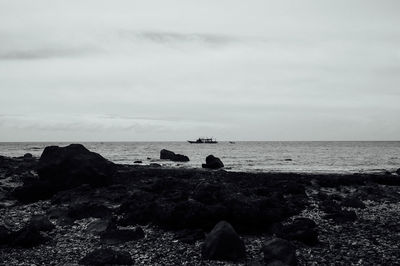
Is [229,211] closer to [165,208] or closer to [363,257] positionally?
[165,208]

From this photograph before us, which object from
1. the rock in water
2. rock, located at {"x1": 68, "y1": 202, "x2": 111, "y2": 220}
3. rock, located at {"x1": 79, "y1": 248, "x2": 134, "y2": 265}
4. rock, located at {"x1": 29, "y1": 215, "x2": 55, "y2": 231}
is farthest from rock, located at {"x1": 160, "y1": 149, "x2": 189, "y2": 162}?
A: rock, located at {"x1": 79, "y1": 248, "x2": 134, "y2": 265}

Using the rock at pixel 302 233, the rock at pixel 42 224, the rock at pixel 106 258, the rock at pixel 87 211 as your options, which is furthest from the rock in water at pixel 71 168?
the rock at pixel 302 233

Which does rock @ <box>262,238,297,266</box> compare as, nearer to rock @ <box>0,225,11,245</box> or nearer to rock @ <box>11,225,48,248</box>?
rock @ <box>11,225,48,248</box>

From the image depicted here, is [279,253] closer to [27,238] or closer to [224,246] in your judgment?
[224,246]

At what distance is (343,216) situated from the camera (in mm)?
18719

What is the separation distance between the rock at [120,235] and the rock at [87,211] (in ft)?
11.3

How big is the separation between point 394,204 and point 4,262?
21574 millimetres

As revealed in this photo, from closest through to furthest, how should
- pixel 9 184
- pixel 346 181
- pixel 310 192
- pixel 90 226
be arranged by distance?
pixel 90 226 < pixel 310 192 < pixel 9 184 < pixel 346 181

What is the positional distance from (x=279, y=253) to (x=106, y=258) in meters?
5.98

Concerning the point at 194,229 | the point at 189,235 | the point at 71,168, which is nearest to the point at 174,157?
the point at 71,168

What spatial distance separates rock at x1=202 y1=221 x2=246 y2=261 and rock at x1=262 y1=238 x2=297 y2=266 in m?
0.91

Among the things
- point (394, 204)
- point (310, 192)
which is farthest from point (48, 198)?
point (394, 204)

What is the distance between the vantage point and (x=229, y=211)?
1639 cm

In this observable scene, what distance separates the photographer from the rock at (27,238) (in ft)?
48.1
